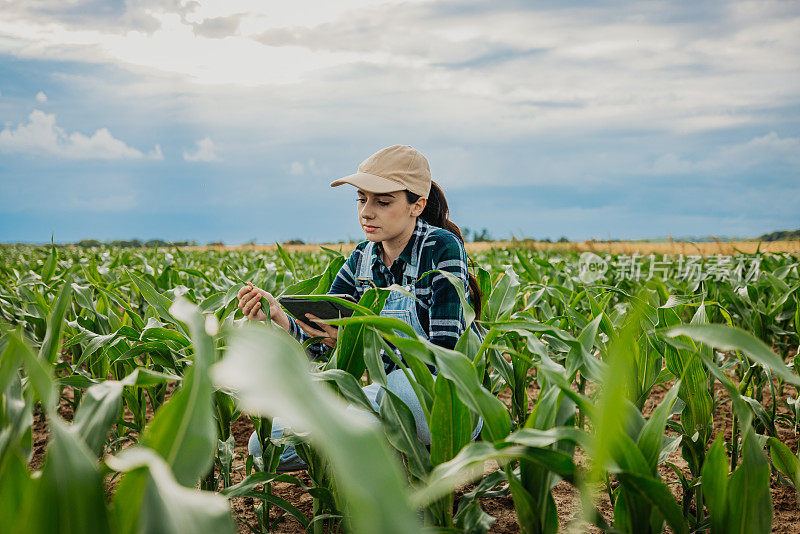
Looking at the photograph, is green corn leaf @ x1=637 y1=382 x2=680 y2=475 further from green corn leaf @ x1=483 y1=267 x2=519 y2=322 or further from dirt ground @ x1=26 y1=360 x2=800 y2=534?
green corn leaf @ x1=483 y1=267 x2=519 y2=322

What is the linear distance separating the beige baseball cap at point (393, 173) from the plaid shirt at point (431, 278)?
18 cm

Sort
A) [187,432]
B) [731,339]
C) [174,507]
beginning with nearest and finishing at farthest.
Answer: [174,507]
[187,432]
[731,339]

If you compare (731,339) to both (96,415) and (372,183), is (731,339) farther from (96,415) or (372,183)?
Answer: (372,183)

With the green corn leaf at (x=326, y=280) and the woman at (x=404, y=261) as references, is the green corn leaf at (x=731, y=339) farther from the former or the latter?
the green corn leaf at (x=326, y=280)

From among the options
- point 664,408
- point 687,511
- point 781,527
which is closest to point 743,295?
point 781,527

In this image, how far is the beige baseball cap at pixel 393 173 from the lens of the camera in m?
1.83

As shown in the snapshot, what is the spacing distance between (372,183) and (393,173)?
0.09 metres

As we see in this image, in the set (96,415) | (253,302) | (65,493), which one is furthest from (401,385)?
(65,493)

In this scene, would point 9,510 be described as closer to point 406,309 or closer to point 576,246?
point 406,309

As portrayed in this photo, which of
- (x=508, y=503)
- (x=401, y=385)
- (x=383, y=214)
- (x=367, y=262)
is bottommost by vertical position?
(x=508, y=503)

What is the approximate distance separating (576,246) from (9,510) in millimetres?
13254

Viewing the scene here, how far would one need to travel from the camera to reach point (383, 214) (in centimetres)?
190

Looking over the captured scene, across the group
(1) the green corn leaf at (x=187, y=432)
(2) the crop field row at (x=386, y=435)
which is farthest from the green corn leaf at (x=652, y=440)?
(1) the green corn leaf at (x=187, y=432)

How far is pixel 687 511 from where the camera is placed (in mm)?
1633
